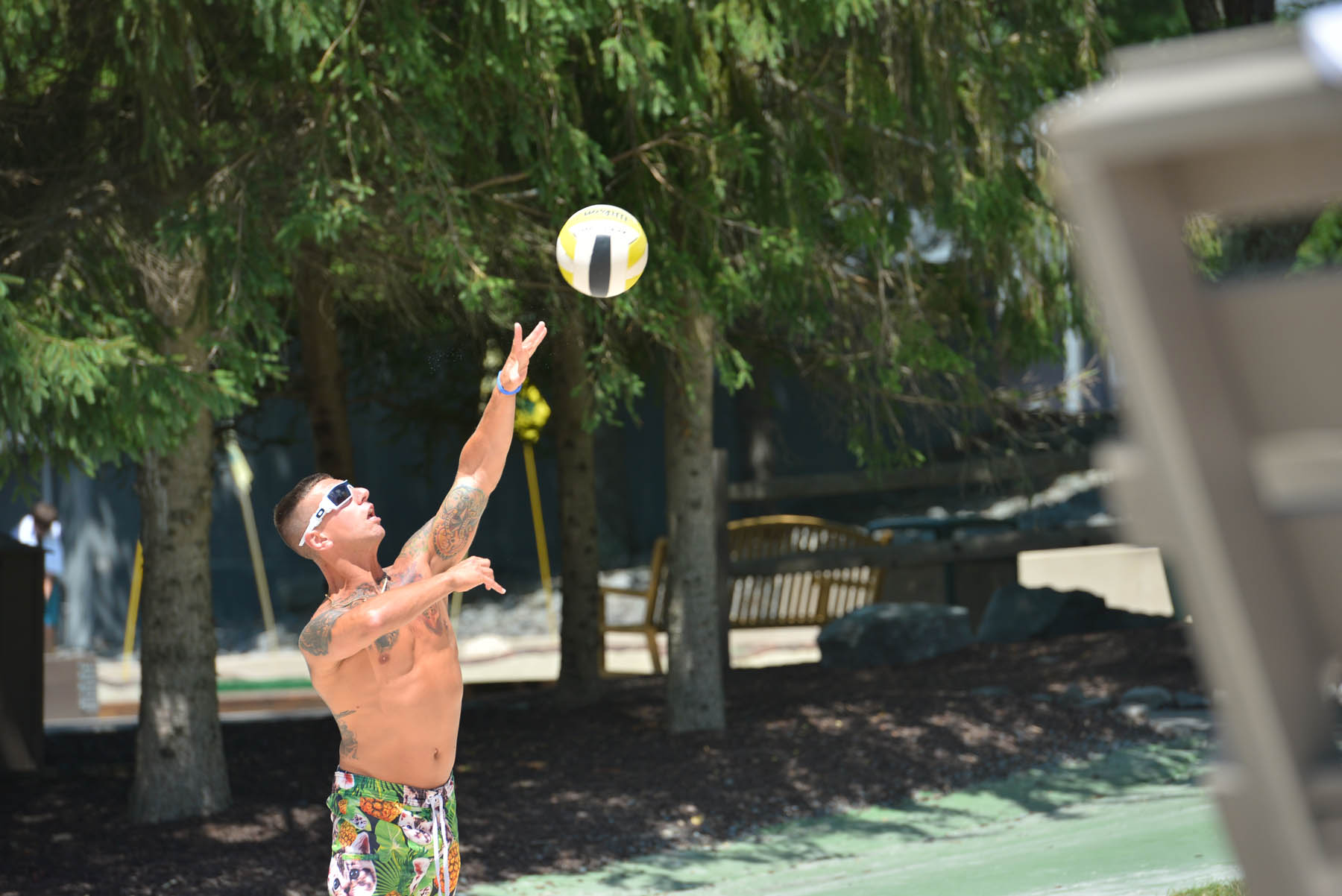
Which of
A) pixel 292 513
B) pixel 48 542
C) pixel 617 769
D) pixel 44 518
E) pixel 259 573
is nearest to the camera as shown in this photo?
pixel 292 513

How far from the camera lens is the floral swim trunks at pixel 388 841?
406cm

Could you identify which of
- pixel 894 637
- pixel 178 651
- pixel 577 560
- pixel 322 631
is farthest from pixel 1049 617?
pixel 322 631

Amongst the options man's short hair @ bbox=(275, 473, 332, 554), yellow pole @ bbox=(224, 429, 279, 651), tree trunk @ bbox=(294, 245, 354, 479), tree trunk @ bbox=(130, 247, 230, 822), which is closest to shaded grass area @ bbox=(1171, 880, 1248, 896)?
man's short hair @ bbox=(275, 473, 332, 554)

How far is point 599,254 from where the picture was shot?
5.68m

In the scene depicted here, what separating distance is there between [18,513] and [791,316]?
16883 millimetres

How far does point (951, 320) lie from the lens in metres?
9.58

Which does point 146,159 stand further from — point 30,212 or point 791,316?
point 791,316

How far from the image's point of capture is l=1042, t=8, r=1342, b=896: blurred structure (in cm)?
107

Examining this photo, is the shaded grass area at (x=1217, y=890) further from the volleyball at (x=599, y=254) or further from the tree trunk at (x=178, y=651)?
the tree trunk at (x=178, y=651)

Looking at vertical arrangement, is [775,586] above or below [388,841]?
above

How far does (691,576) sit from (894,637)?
340 centimetres

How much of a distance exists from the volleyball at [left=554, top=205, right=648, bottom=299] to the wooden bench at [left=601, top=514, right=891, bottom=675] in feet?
22.4

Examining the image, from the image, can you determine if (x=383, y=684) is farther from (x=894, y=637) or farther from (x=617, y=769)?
(x=894, y=637)

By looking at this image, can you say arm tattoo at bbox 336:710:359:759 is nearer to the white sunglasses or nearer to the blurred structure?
the white sunglasses
